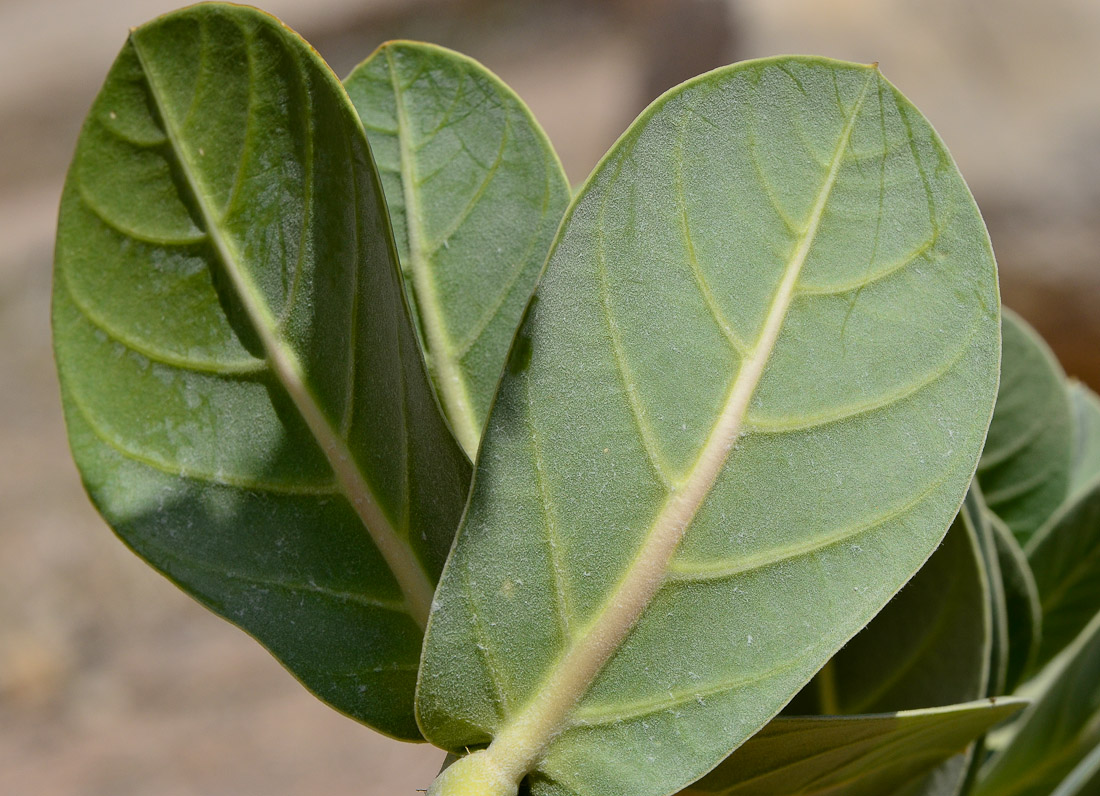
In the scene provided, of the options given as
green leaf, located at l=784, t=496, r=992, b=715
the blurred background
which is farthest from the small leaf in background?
the blurred background

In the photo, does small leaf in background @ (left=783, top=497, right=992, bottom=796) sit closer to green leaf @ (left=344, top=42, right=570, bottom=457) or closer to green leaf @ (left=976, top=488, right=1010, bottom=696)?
green leaf @ (left=976, top=488, right=1010, bottom=696)

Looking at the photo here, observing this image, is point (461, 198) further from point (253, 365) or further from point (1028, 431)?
point (1028, 431)

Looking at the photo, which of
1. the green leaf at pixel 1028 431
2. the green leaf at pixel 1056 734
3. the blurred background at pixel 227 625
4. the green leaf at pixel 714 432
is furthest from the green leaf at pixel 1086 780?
the blurred background at pixel 227 625

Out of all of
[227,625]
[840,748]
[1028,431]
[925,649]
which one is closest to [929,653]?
[925,649]

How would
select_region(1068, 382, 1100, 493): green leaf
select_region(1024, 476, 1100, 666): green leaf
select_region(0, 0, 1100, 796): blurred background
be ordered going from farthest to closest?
1. select_region(0, 0, 1100, 796): blurred background
2. select_region(1068, 382, 1100, 493): green leaf
3. select_region(1024, 476, 1100, 666): green leaf

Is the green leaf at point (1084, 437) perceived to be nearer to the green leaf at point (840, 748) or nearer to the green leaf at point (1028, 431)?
the green leaf at point (1028, 431)
